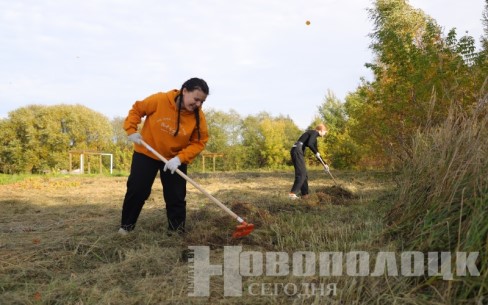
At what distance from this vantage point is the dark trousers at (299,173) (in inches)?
282

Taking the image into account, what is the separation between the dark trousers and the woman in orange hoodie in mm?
3304

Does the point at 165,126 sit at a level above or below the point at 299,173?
above

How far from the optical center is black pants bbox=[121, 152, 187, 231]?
4.04 m

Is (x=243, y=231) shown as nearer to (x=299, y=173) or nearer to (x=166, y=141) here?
(x=166, y=141)

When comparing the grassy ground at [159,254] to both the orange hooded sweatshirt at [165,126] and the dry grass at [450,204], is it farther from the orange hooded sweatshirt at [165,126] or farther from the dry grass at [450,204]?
the orange hooded sweatshirt at [165,126]

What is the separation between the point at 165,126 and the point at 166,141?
0.52ft

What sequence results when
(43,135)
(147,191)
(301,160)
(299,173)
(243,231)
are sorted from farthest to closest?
(43,135) < (301,160) < (299,173) < (147,191) < (243,231)

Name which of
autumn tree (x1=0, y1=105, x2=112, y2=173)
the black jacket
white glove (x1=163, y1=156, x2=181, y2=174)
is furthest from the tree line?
white glove (x1=163, y1=156, x2=181, y2=174)

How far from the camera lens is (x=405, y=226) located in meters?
2.94

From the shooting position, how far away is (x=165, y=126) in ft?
13.2

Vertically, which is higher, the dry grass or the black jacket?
the black jacket

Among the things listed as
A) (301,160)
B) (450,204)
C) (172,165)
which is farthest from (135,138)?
(301,160)

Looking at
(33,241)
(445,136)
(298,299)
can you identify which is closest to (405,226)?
(445,136)

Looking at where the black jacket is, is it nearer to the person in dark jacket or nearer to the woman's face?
the person in dark jacket
